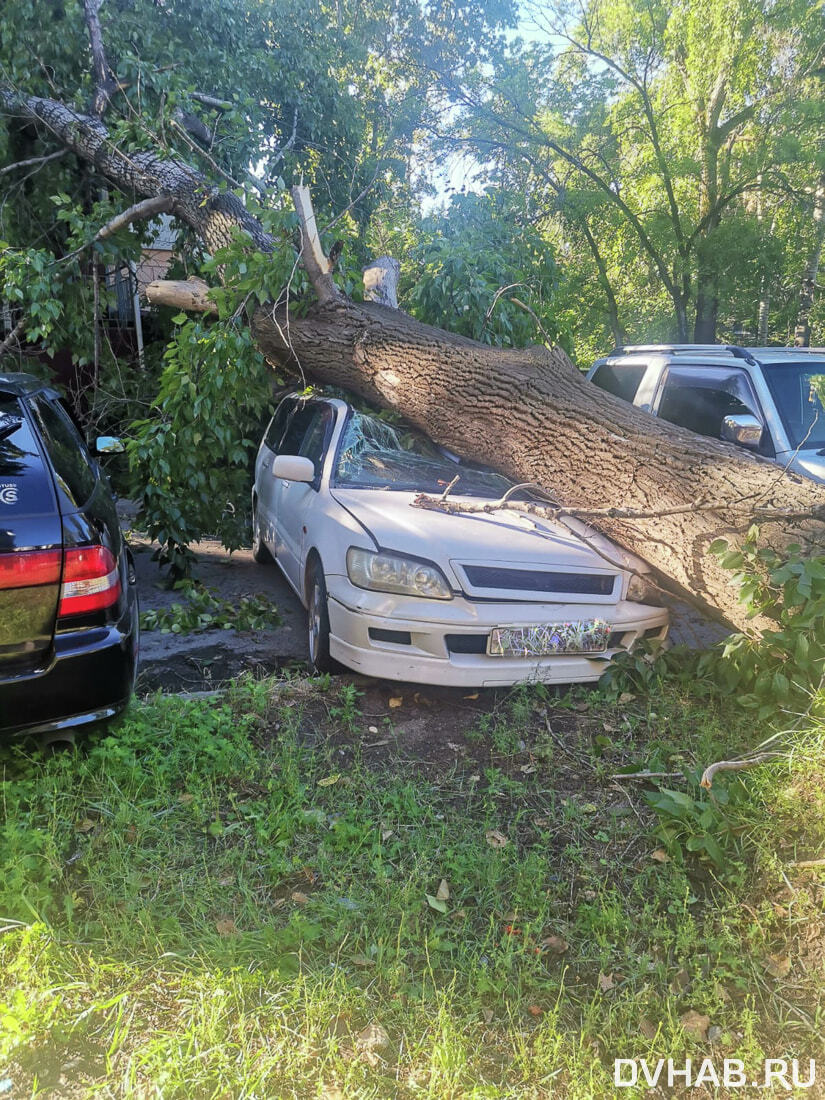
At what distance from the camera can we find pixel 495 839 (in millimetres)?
3117

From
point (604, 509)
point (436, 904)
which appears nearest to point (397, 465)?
point (604, 509)

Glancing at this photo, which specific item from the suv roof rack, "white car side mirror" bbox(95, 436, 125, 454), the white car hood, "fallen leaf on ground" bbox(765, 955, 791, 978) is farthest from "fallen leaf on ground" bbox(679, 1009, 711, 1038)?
the suv roof rack

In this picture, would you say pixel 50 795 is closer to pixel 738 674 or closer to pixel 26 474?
pixel 26 474

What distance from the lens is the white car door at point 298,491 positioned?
16.6 feet

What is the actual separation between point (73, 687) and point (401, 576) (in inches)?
64.6

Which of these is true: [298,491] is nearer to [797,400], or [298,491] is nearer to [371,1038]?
[371,1038]

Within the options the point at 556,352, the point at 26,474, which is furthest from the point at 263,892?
the point at 556,352

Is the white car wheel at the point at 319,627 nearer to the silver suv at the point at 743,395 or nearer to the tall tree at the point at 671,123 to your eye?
the silver suv at the point at 743,395

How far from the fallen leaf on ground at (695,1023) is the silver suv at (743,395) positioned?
4.19 metres

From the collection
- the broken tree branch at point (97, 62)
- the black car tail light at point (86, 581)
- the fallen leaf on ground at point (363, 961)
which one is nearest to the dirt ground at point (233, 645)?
the black car tail light at point (86, 581)

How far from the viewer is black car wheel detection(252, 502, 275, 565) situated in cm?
687

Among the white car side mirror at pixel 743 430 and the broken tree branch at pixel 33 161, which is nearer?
Result: the white car side mirror at pixel 743 430

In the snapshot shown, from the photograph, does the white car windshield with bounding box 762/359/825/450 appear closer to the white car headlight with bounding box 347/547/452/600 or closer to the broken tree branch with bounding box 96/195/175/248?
the white car headlight with bounding box 347/547/452/600

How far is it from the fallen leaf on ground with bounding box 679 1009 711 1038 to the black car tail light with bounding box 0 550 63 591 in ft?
8.36
